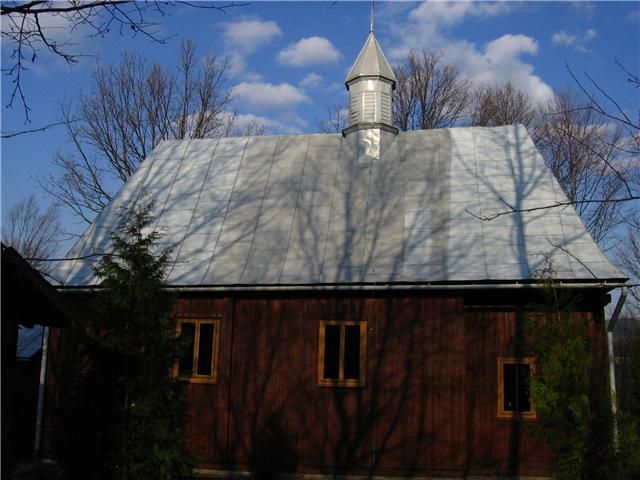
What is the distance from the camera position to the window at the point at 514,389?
13508 mm

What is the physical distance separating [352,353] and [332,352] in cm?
40

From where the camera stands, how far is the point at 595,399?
34.8ft

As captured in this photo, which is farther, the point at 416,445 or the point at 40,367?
the point at 40,367

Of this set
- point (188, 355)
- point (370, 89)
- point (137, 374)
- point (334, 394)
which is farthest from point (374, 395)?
point (370, 89)

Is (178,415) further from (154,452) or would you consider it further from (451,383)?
(451,383)

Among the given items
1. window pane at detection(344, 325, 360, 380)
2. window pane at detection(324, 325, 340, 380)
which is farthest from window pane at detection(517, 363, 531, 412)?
window pane at detection(324, 325, 340, 380)

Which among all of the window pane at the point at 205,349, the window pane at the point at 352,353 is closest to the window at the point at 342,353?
the window pane at the point at 352,353

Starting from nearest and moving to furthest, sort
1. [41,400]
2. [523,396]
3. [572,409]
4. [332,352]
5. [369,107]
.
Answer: [572,409]
[523,396]
[332,352]
[41,400]
[369,107]

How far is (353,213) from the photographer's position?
1560 cm

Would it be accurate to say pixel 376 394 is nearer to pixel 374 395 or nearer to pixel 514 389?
pixel 374 395

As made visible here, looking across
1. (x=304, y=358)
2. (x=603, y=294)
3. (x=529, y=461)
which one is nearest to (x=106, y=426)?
(x=304, y=358)

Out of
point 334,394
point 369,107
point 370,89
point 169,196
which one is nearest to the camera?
point 334,394

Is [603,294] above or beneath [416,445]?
above

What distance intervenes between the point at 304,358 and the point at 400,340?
6.34 ft
